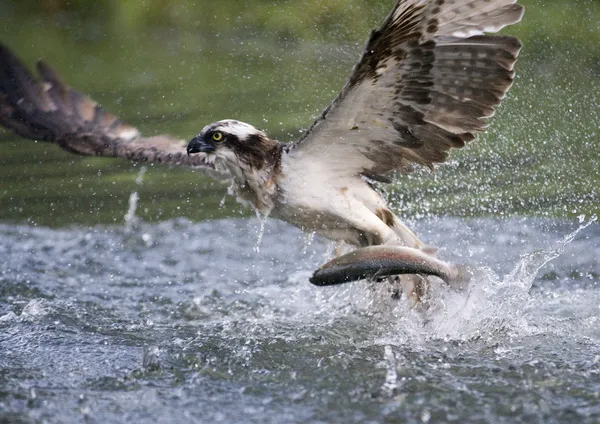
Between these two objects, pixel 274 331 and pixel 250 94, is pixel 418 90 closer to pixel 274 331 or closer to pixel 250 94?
pixel 274 331

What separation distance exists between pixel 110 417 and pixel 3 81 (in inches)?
129

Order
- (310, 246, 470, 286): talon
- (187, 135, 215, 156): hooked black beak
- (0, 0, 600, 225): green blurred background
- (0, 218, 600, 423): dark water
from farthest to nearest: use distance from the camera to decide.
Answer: (0, 0, 600, 225): green blurred background < (187, 135, 215, 156): hooked black beak < (310, 246, 470, 286): talon < (0, 218, 600, 423): dark water

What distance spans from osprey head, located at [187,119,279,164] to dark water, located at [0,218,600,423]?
106cm

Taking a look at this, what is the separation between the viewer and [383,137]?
5.93 meters

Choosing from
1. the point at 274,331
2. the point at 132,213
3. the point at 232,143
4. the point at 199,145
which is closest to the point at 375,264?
the point at 274,331

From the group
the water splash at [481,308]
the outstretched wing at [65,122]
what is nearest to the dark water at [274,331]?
the water splash at [481,308]

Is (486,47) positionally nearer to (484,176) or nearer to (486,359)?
(486,359)

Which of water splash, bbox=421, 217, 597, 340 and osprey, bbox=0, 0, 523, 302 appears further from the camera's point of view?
water splash, bbox=421, 217, 597, 340

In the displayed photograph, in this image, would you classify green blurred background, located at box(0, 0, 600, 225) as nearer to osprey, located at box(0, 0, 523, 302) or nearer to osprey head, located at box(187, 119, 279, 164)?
osprey, located at box(0, 0, 523, 302)

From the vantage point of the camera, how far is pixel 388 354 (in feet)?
17.6

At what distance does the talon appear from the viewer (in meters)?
5.03

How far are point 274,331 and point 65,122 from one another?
2.34m

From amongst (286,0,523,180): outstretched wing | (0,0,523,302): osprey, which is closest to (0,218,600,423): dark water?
(0,0,523,302): osprey

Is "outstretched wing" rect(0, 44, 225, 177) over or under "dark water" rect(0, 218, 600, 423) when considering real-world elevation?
over
